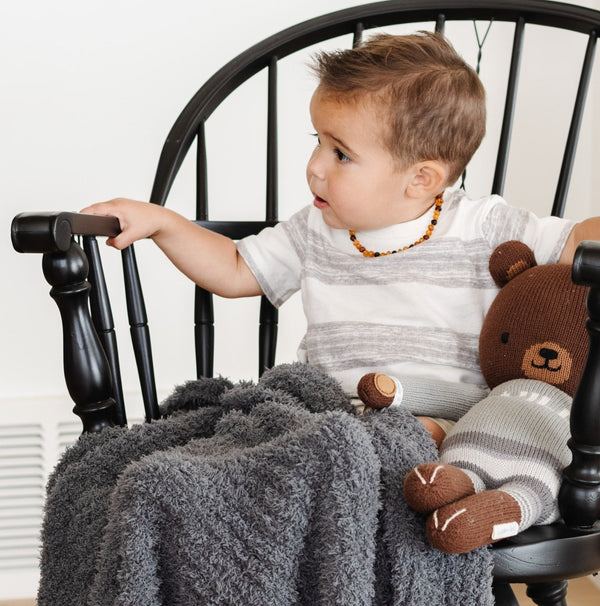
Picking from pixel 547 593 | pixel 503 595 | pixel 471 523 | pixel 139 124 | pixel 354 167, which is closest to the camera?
pixel 471 523

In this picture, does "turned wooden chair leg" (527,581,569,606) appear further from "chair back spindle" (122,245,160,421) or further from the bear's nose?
"chair back spindle" (122,245,160,421)

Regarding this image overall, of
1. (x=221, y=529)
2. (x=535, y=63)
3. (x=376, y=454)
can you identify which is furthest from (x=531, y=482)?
(x=535, y=63)

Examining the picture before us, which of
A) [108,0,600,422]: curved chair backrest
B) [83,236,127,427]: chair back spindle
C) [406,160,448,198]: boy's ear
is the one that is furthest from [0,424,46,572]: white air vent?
[406,160,448,198]: boy's ear

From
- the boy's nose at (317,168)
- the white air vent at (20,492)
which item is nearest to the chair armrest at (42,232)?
the boy's nose at (317,168)

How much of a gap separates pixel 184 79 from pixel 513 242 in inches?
30.7

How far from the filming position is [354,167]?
934 mm

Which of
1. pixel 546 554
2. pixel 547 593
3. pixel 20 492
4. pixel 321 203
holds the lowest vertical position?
pixel 20 492

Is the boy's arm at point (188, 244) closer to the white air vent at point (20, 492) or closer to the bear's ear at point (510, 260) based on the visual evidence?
the bear's ear at point (510, 260)

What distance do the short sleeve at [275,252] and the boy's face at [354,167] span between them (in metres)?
0.12

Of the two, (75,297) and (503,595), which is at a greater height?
(75,297)

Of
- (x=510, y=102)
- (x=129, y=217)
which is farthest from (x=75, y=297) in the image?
(x=510, y=102)

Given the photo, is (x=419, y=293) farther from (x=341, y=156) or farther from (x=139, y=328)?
(x=139, y=328)

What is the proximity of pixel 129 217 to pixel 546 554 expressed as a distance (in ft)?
1.88

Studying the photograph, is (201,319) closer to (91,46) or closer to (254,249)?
(254,249)
